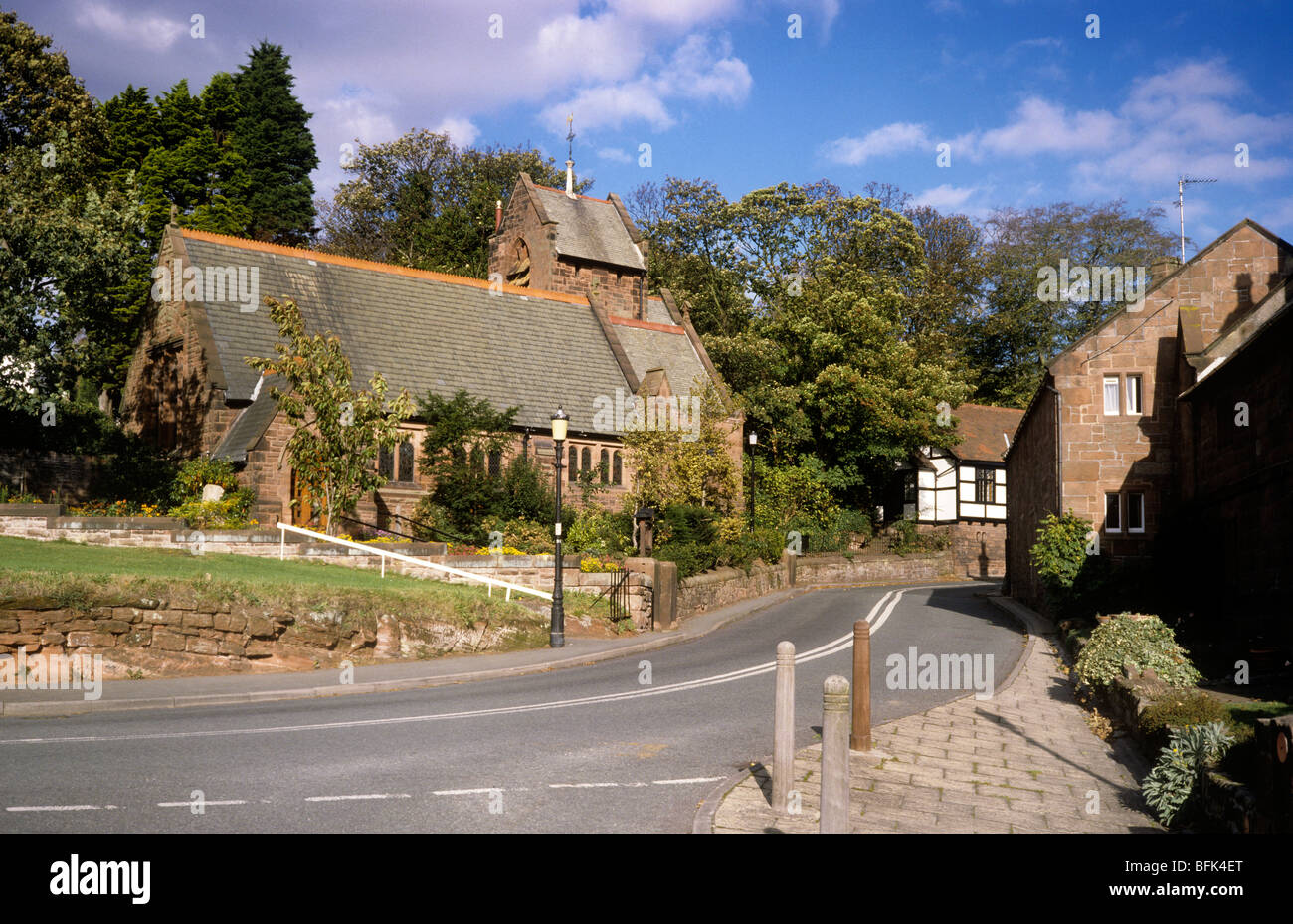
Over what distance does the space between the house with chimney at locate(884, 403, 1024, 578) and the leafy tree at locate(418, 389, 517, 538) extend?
26932 millimetres

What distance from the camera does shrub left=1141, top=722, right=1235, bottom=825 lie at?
811 centimetres

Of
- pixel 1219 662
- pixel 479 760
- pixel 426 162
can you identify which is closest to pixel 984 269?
pixel 426 162

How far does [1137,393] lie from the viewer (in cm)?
2761

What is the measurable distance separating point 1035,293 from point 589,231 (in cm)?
2640

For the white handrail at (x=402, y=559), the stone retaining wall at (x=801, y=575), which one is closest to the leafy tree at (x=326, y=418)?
the white handrail at (x=402, y=559)

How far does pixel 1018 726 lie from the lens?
40.7 feet

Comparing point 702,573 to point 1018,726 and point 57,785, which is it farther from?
point 57,785

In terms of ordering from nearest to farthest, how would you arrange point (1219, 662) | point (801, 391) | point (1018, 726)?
point (1018, 726)
point (1219, 662)
point (801, 391)

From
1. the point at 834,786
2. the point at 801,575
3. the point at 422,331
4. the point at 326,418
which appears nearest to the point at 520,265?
the point at 422,331

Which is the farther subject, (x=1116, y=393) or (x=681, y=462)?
(x=681, y=462)

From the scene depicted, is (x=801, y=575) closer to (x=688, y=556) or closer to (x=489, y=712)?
(x=688, y=556)

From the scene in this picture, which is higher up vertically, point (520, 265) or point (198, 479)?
point (520, 265)

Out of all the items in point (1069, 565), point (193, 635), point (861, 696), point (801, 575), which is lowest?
point (801, 575)
